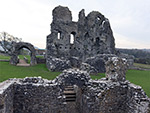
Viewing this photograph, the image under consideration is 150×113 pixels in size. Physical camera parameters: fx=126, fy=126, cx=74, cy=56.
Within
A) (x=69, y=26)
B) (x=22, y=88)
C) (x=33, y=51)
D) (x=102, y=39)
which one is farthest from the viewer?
(x=102, y=39)

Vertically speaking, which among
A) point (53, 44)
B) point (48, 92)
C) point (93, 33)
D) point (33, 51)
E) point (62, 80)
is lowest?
point (48, 92)

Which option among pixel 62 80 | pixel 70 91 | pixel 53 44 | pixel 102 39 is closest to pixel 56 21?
pixel 53 44

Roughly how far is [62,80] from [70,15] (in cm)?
2195

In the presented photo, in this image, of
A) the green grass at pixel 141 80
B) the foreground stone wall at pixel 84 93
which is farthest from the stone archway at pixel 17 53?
the green grass at pixel 141 80

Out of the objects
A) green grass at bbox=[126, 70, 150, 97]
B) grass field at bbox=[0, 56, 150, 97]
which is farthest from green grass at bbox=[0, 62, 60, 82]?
green grass at bbox=[126, 70, 150, 97]

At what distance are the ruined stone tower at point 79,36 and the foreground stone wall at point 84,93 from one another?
1479 cm

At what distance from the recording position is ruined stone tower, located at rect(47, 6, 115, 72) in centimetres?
2456

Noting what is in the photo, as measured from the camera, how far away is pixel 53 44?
23375 mm

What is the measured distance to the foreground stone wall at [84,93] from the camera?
20.3ft

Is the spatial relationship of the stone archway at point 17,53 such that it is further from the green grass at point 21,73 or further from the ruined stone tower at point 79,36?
the green grass at point 21,73

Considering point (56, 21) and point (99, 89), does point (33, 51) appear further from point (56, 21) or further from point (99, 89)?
point (99, 89)

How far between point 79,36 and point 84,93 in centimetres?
2035

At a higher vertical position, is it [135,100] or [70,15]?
[70,15]

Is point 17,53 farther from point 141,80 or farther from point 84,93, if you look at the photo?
point 141,80
